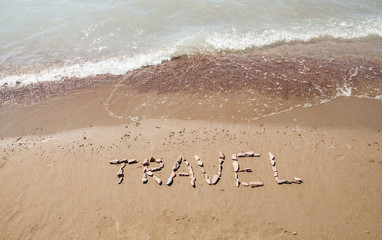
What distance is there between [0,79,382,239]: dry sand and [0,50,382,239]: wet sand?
0.9 inches

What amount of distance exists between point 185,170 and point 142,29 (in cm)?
932

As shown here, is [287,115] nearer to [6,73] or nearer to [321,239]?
[321,239]

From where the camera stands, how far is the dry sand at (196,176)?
4.43 meters

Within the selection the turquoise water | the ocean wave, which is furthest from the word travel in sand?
the turquoise water

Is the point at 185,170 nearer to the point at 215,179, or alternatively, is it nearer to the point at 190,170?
the point at 190,170

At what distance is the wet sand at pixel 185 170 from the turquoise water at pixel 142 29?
3.20 metres

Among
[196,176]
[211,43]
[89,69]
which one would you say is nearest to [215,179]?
[196,176]

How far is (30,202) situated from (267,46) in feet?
33.7

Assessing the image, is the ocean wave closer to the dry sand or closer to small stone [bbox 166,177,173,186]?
the dry sand

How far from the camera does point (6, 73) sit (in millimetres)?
9523

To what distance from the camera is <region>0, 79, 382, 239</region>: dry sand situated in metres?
4.43

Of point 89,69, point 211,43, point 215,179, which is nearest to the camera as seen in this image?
point 215,179

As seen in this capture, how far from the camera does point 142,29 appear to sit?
12133 mm

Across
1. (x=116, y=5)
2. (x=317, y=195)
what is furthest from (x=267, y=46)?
(x=116, y=5)
